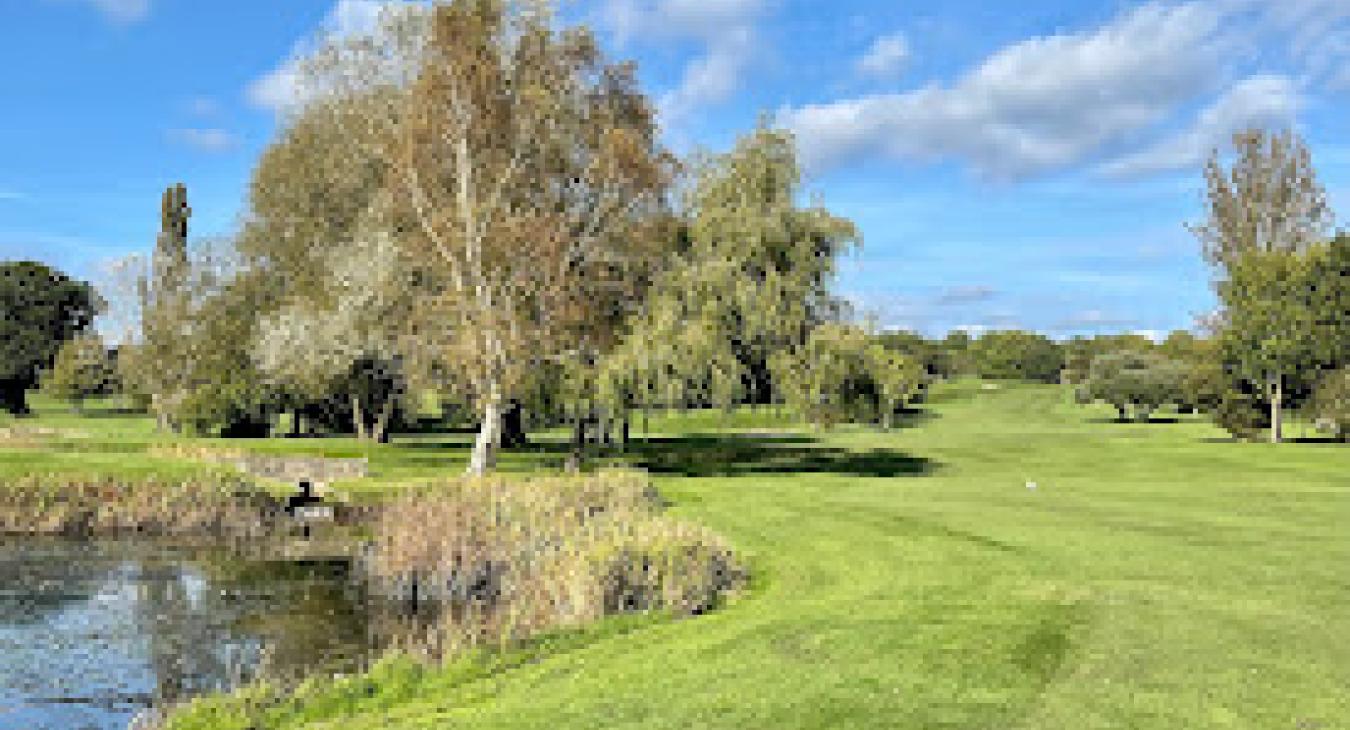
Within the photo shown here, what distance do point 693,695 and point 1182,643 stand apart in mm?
5385

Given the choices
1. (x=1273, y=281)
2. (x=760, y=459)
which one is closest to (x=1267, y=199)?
(x=1273, y=281)

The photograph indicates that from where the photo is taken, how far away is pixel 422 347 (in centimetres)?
3606

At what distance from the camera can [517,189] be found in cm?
3472

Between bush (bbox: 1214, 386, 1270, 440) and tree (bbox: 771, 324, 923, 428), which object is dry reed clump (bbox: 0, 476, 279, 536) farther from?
bush (bbox: 1214, 386, 1270, 440)

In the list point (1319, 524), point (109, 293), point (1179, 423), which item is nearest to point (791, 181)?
point (1319, 524)

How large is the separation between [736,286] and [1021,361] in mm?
132119

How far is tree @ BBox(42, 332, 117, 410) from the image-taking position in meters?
79.1

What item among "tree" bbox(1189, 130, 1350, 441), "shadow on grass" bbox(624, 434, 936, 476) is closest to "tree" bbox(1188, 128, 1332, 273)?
"tree" bbox(1189, 130, 1350, 441)

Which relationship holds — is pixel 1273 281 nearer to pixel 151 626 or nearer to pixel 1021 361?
pixel 151 626

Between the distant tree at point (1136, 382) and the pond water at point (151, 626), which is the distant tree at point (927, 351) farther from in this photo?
the pond water at point (151, 626)

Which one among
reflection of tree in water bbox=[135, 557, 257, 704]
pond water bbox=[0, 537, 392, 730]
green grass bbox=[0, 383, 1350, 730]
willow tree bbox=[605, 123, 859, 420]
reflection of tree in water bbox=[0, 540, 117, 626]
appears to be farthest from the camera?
willow tree bbox=[605, 123, 859, 420]

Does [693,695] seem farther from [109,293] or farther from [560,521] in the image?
[109,293]

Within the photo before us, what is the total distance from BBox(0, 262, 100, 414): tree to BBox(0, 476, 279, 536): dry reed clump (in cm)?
7066

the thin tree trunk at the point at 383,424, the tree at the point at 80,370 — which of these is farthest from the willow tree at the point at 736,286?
the tree at the point at 80,370
